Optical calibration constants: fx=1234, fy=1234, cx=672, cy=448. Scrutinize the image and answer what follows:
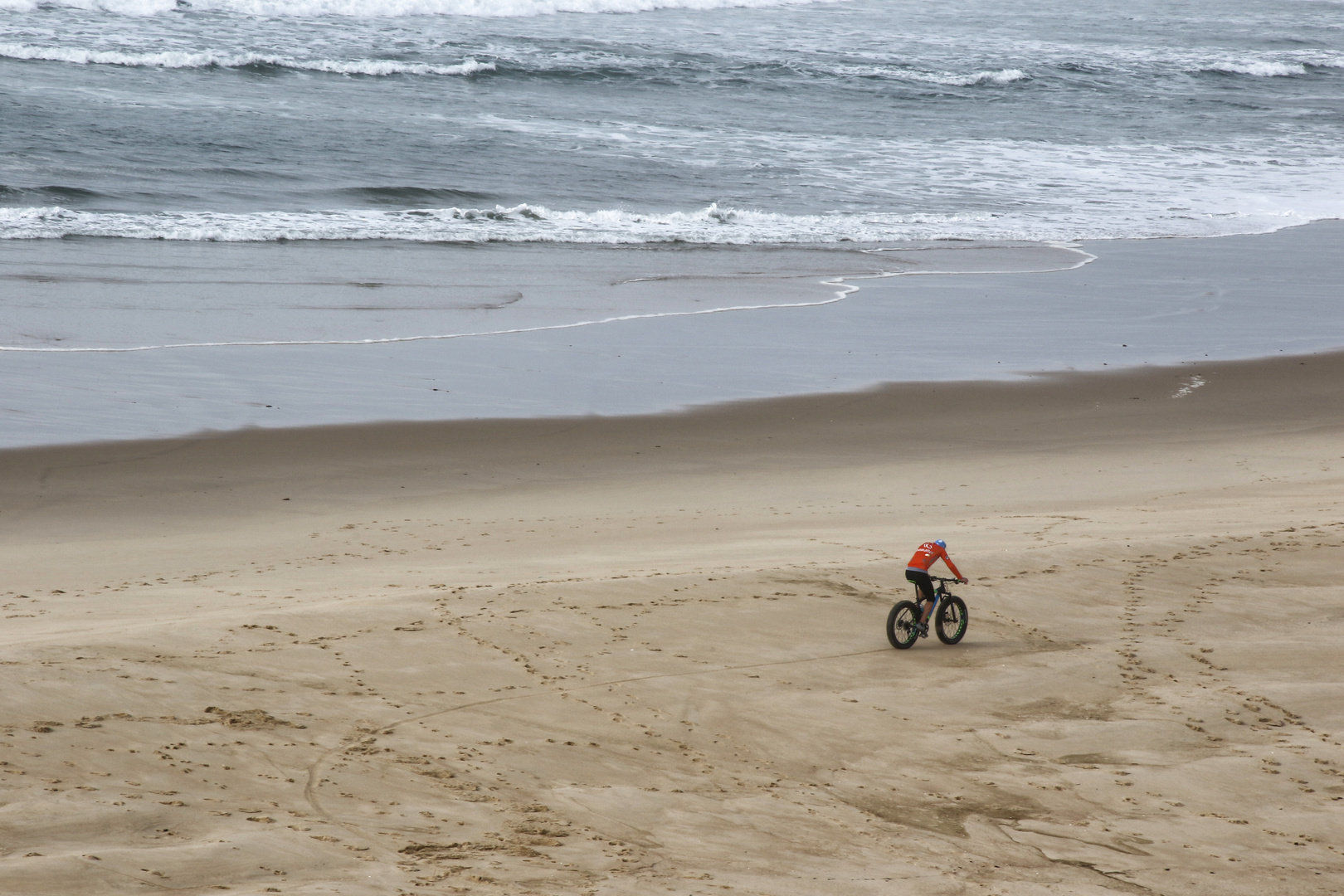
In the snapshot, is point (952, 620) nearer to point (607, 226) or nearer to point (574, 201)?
point (607, 226)

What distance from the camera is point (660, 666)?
6199 mm

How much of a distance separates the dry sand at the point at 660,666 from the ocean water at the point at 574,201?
5.25 feet

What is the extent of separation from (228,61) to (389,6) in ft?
37.8

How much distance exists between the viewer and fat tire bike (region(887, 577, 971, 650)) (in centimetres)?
657

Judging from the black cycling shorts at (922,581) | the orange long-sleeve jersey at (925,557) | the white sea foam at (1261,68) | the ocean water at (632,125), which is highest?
the white sea foam at (1261,68)

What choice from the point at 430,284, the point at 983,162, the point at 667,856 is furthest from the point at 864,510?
the point at 983,162

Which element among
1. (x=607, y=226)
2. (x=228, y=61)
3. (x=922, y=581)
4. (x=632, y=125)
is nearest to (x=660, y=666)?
(x=922, y=581)

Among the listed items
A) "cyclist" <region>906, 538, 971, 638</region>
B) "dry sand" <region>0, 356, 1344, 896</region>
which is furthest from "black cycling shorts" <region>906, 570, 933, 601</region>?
"dry sand" <region>0, 356, 1344, 896</region>

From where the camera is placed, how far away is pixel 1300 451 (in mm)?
10805

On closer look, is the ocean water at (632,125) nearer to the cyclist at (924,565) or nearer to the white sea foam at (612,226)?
the white sea foam at (612,226)

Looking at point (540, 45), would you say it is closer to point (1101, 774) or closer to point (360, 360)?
point (360, 360)

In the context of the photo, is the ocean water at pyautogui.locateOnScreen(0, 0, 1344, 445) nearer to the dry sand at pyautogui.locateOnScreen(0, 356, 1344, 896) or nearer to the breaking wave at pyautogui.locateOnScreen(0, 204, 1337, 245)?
the breaking wave at pyautogui.locateOnScreen(0, 204, 1337, 245)

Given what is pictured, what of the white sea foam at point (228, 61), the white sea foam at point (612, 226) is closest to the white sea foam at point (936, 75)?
the white sea foam at point (228, 61)

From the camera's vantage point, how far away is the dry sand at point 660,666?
14.5ft
